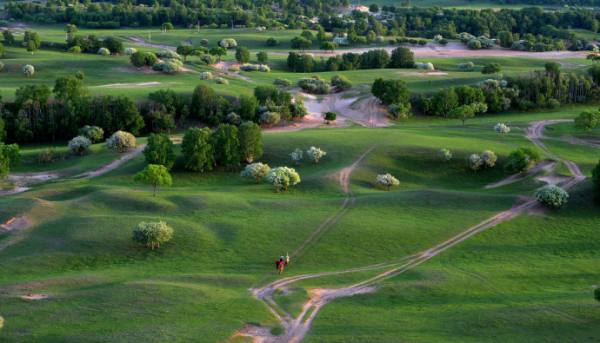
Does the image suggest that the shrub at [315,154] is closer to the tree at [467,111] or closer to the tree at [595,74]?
the tree at [467,111]

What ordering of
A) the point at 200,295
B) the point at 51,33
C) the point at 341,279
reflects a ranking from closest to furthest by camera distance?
the point at 200,295, the point at 341,279, the point at 51,33

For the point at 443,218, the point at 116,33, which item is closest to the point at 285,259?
the point at 443,218

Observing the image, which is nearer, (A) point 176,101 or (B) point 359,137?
(B) point 359,137

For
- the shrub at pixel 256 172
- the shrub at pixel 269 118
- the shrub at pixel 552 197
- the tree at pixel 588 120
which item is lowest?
the shrub at pixel 256 172

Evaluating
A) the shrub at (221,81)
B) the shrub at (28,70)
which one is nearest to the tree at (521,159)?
the shrub at (221,81)

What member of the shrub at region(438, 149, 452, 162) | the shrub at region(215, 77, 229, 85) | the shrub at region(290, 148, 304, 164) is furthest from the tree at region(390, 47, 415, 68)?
the shrub at region(290, 148, 304, 164)

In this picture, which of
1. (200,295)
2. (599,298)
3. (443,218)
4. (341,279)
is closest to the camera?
(599,298)

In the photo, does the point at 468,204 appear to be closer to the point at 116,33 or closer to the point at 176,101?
the point at 176,101
